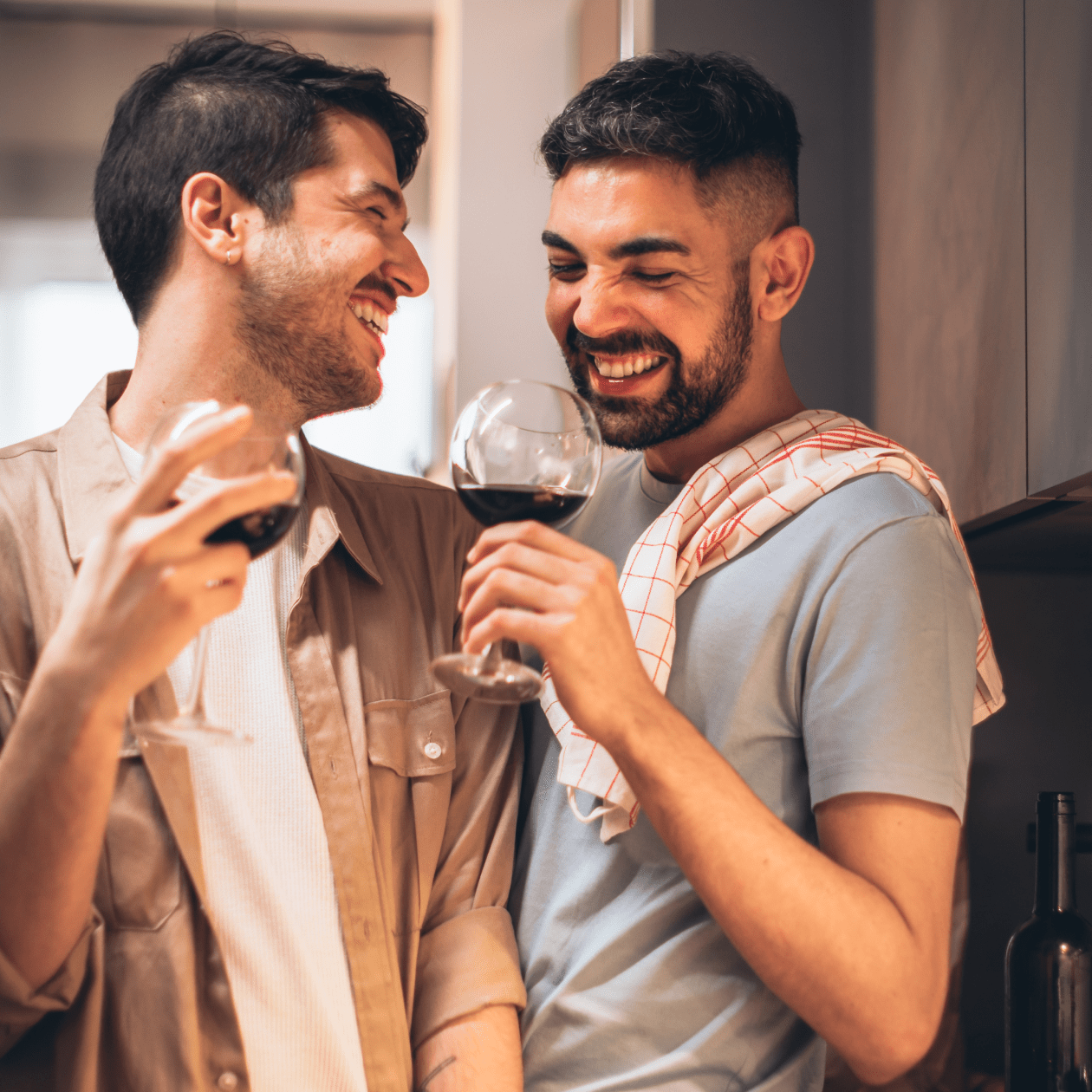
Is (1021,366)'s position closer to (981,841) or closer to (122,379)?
(981,841)

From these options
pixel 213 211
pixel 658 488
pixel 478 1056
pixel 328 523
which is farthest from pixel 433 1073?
pixel 213 211

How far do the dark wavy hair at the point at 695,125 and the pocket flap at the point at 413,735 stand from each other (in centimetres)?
66

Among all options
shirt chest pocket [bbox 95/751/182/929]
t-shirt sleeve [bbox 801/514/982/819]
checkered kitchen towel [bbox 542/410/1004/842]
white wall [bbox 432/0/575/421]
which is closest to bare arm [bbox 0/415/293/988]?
shirt chest pocket [bbox 95/751/182/929]

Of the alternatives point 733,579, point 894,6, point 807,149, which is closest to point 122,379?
point 733,579

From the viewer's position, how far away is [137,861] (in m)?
1.06

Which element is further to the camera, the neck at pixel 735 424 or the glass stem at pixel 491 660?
the neck at pixel 735 424

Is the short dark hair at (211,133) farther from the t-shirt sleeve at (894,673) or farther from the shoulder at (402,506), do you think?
the t-shirt sleeve at (894,673)

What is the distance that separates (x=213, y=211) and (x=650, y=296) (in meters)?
0.55

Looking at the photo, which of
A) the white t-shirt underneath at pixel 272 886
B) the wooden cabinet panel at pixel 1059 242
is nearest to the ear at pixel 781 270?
the wooden cabinet panel at pixel 1059 242

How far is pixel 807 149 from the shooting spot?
1.75m

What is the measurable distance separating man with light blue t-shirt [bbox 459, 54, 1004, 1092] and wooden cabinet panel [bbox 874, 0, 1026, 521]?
0.63 feet

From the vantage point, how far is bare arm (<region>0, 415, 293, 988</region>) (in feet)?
2.42

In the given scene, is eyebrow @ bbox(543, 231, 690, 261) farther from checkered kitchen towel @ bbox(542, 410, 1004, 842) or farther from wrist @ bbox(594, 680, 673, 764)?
wrist @ bbox(594, 680, 673, 764)

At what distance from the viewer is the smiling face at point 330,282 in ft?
4.31
